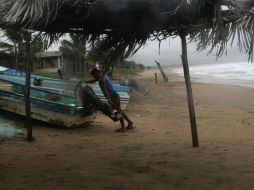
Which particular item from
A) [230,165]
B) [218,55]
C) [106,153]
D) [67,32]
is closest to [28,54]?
[106,153]

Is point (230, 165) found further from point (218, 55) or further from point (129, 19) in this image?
point (129, 19)

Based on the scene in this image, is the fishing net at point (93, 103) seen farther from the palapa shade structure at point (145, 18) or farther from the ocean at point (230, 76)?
the ocean at point (230, 76)

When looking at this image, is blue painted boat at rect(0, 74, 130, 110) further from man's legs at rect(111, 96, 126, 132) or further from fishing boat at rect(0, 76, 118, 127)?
man's legs at rect(111, 96, 126, 132)

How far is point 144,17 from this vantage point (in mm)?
5215

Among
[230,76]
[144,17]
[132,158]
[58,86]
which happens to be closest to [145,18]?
[144,17]

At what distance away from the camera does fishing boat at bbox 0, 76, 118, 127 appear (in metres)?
11.4

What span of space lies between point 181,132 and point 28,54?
14.1 ft

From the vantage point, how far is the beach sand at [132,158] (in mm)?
6137

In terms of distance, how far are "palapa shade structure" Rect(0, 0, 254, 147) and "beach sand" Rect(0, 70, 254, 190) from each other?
1.83 meters

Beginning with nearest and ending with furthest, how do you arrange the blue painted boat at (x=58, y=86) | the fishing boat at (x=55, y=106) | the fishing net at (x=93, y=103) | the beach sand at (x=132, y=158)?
the beach sand at (x=132, y=158), the fishing boat at (x=55, y=106), the fishing net at (x=93, y=103), the blue painted boat at (x=58, y=86)

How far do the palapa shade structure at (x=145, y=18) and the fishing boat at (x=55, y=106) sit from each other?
5.74m

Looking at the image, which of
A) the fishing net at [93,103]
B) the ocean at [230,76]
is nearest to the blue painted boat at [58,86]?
the fishing net at [93,103]

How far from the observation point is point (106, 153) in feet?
27.4

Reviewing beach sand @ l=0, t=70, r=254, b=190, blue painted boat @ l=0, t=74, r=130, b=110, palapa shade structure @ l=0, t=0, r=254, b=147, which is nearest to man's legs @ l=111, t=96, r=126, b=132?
beach sand @ l=0, t=70, r=254, b=190
